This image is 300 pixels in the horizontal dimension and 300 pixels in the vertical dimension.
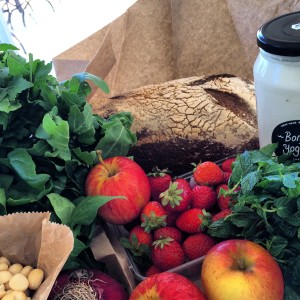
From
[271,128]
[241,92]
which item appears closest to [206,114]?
[241,92]

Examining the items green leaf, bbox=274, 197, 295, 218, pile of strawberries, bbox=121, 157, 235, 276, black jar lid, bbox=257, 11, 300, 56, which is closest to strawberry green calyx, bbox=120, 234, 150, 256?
pile of strawberries, bbox=121, 157, 235, 276

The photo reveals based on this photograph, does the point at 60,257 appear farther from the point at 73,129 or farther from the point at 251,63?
the point at 251,63

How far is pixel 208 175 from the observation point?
0.72 metres

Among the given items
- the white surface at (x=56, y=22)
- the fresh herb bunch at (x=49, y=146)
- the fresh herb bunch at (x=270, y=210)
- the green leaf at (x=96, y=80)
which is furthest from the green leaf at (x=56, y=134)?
the white surface at (x=56, y=22)

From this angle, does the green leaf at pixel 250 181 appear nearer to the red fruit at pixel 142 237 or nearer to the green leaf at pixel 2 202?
the red fruit at pixel 142 237

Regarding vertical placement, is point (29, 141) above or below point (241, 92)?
above

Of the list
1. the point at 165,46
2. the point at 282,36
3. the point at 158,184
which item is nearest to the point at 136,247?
the point at 158,184

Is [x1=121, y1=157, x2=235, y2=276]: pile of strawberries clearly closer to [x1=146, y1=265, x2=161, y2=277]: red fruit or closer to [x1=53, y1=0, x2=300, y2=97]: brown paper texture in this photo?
[x1=146, y1=265, x2=161, y2=277]: red fruit

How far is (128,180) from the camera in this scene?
69cm

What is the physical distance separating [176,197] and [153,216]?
0.04 m

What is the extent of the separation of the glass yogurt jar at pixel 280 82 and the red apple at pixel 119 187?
196mm

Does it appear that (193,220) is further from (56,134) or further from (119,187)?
(56,134)

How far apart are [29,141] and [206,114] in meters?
0.31

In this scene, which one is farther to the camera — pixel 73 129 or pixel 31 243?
pixel 73 129
